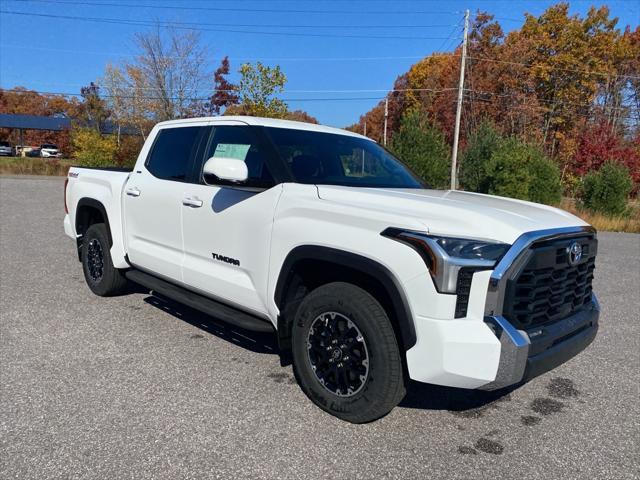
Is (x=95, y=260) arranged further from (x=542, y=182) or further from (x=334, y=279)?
(x=542, y=182)

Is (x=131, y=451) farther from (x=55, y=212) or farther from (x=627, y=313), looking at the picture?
(x=55, y=212)

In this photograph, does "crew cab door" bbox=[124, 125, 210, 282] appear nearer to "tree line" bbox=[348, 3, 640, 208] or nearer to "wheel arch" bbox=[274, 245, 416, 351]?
"wheel arch" bbox=[274, 245, 416, 351]

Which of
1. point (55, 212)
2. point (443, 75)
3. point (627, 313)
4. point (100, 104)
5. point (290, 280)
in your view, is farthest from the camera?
point (443, 75)

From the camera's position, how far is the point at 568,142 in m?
40.5

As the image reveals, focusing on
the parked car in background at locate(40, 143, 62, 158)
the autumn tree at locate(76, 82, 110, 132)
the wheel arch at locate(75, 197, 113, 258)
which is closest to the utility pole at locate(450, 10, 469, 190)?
the wheel arch at locate(75, 197, 113, 258)

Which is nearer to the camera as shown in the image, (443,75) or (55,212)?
(55,212)

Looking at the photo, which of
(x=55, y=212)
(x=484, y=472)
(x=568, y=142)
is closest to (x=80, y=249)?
(x=484, y=472)

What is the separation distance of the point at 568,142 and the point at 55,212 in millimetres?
39168

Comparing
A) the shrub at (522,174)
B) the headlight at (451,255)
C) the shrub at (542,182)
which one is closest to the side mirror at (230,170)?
the headlight at (451,255)

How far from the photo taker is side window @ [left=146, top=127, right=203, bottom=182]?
14.0 feet

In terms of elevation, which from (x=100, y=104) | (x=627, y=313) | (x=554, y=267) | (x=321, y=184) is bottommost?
(x=627, y=313)

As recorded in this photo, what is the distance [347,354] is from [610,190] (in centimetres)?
1885

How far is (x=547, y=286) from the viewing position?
275 cm

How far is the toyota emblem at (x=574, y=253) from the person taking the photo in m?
2.88
